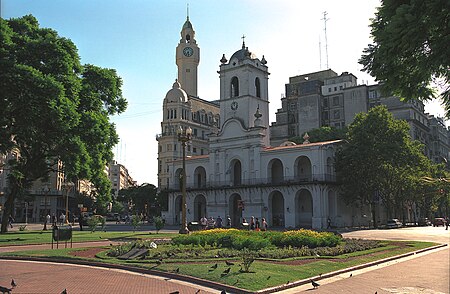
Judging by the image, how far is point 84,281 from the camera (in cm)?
1270

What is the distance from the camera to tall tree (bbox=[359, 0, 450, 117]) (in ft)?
26.7

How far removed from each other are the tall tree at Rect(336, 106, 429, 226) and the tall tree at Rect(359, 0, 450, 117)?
39.4 m

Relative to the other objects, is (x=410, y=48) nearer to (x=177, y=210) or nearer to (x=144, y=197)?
(x=177, y=210)

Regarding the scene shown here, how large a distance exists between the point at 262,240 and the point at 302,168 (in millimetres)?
36367

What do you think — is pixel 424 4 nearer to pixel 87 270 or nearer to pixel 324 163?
pixel 87 270

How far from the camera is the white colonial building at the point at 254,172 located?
51.6 m

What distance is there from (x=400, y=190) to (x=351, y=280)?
44.2m

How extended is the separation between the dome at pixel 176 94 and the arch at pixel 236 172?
108ft

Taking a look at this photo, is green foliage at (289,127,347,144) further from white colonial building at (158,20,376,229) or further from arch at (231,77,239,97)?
arch at (231,77,239,97)

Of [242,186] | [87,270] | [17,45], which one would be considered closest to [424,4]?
[87,270]

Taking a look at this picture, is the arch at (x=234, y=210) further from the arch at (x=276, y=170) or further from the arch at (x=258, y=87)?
the arch at (x=258, y=87)

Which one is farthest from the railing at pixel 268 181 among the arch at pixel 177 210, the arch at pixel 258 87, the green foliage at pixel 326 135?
the green foliage at pixel 326 135

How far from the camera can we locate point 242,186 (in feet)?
185

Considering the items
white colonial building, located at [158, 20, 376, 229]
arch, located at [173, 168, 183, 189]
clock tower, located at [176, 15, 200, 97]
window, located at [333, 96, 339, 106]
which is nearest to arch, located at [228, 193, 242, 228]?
white colonial building, located at [158, 20, 376, 229]
